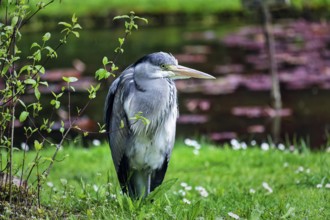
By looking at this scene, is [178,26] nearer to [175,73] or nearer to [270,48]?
[270,48]

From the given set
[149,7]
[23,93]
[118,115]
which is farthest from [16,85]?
[149,7]

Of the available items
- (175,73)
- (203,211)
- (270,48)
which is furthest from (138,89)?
(270,48)

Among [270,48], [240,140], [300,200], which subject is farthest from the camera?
[270,48]

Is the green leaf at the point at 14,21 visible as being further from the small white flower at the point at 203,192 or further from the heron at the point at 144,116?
the small white flower at the point at 203,192

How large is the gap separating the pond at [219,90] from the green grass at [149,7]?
1950 mm

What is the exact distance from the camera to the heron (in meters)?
5.09

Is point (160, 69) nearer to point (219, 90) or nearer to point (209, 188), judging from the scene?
point (209, 188)

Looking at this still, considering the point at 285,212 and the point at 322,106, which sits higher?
the point at 285,212

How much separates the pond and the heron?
445 cm

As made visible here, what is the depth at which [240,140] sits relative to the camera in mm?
10242

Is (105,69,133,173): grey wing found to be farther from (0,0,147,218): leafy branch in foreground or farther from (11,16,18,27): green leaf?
(11,16,18,27): green leaf

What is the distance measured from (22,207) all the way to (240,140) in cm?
570

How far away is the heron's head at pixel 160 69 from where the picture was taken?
5070 mm

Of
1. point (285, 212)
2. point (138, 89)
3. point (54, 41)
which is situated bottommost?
point (54, 41)
